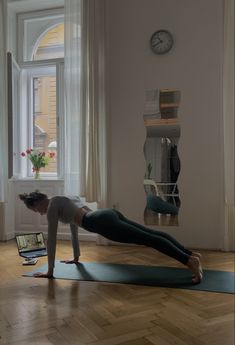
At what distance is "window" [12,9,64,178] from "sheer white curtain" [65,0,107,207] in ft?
1.73

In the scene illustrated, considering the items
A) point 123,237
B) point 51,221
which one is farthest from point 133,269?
point 51,221

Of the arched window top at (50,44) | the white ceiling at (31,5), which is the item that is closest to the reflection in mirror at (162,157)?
the arched window top at (50,44)

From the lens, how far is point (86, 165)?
3869 mm

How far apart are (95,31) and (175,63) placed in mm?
877

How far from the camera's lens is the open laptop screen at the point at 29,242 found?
11.7ft

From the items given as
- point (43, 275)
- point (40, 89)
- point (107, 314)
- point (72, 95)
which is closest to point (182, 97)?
point (72, 95)

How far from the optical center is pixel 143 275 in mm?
2795

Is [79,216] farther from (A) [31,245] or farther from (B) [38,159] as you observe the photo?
(B) [38,159]

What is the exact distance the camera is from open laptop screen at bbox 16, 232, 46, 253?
141 inches

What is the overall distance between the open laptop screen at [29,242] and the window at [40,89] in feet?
3.31

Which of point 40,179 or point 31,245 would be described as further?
point 40,179

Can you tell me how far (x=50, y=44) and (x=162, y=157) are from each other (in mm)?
2041

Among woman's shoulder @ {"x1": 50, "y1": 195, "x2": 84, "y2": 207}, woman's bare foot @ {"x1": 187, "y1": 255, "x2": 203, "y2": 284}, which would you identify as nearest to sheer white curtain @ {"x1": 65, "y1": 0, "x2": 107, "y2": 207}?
woman's shoulder @ {"x1": 50, "y1": 195, "x2": 84, "y2": 207}

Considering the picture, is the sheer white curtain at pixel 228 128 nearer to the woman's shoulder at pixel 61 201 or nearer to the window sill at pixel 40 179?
the woman's shoulder at pixel 61 201
